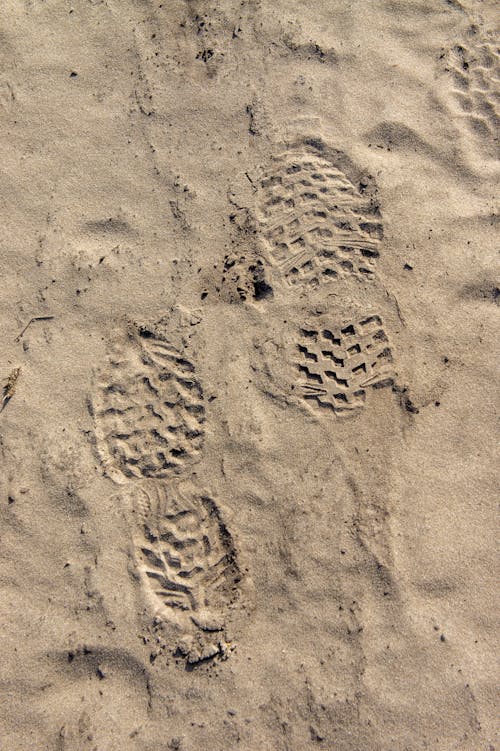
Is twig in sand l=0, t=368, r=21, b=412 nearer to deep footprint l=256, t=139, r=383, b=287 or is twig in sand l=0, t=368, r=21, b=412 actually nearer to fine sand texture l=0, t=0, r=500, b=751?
fine sand texture l=0, t=0, r=500, b=751

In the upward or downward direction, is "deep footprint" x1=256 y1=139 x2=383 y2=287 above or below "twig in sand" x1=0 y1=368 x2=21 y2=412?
above

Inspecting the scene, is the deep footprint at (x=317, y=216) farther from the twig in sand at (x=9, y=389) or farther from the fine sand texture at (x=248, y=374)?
the twig in sand at (x=9, y=389)

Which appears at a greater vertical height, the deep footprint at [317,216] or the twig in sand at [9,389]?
the deep footprint at [317,216]

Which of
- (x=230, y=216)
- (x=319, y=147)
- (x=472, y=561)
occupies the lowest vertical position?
(x=472, y=561)

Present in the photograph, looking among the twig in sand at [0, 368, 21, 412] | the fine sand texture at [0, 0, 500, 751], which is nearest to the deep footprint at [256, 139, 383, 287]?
the fine sand texture at [0, 0, 500, 751]

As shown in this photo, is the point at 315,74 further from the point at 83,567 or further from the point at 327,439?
the point at 83,567

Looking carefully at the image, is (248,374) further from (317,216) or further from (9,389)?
(9,389)

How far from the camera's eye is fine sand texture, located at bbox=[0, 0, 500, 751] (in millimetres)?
2666

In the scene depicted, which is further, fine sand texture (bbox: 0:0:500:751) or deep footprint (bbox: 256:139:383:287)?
deep footprint (bbox: 256:139:383:287)

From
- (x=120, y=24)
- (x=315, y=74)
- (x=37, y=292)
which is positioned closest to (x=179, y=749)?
(x=37, y=292)

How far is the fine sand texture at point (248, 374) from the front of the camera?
2666mm

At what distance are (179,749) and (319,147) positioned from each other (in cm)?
368

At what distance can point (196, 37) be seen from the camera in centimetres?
309

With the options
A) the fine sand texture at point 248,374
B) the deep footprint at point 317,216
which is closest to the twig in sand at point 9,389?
the fine sand texture at point 248,374
